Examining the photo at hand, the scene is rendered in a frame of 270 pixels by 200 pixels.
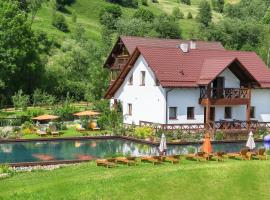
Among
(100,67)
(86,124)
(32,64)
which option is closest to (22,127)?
(86,124)

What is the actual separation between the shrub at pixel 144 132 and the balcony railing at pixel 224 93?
5776 mm

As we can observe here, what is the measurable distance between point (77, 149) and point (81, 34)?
5932 centimetres

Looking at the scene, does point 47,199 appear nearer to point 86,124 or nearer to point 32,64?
point 86,124

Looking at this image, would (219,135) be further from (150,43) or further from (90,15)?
(90,15)

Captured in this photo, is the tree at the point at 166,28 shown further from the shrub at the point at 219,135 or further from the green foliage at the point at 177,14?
the shrub at the point at 219,135

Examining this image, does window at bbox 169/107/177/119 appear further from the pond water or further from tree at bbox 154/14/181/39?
tree at bbox 154/14/181/39

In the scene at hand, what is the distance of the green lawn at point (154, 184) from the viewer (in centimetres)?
1947

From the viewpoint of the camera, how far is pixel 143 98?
4481cm

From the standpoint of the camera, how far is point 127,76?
4728cm

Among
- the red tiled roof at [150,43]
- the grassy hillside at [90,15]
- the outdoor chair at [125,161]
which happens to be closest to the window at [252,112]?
the red tiled roof at [150,43]

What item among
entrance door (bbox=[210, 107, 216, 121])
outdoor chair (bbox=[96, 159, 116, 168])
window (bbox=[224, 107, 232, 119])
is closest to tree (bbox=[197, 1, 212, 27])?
window (bbox=[224, 107, 232, 119])

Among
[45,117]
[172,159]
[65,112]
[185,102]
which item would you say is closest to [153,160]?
[172,159]

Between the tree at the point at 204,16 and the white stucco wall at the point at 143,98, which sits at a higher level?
the tree at the point at 204,16

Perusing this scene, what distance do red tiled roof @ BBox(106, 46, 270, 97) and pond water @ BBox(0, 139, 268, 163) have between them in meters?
6.15
